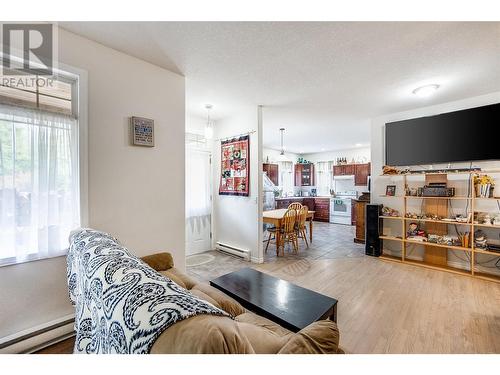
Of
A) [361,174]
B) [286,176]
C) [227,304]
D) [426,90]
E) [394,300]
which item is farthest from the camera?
[286,176]

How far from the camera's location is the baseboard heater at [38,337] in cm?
154

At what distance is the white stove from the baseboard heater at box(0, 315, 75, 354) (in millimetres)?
6939

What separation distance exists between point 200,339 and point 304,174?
8.33m

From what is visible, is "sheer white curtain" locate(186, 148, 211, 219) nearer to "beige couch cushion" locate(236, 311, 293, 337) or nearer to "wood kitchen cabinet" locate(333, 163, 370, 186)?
"beige couch cushion" locate(236, 311, 293, 337)

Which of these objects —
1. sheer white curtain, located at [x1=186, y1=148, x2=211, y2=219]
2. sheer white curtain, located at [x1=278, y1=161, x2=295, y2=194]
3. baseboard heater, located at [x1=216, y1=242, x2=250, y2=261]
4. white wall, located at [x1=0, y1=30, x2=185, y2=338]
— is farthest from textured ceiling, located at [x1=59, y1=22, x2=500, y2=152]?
sheer white curtain, located at [x1=278, y1=161, x2=295, y2=194]

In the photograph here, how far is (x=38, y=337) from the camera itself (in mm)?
1633

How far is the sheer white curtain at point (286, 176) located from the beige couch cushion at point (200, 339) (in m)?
7.64

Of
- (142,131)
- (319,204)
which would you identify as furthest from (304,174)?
(142,131)

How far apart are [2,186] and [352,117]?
15.5 ft

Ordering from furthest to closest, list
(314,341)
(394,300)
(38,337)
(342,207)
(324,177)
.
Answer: (324,177), (342,207), (394,300), (38,337), (314,341)

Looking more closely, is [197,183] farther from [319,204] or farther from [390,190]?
[319,204]

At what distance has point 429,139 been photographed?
132 inches

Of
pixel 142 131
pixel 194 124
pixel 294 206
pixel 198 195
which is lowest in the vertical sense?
pixel 294 206
